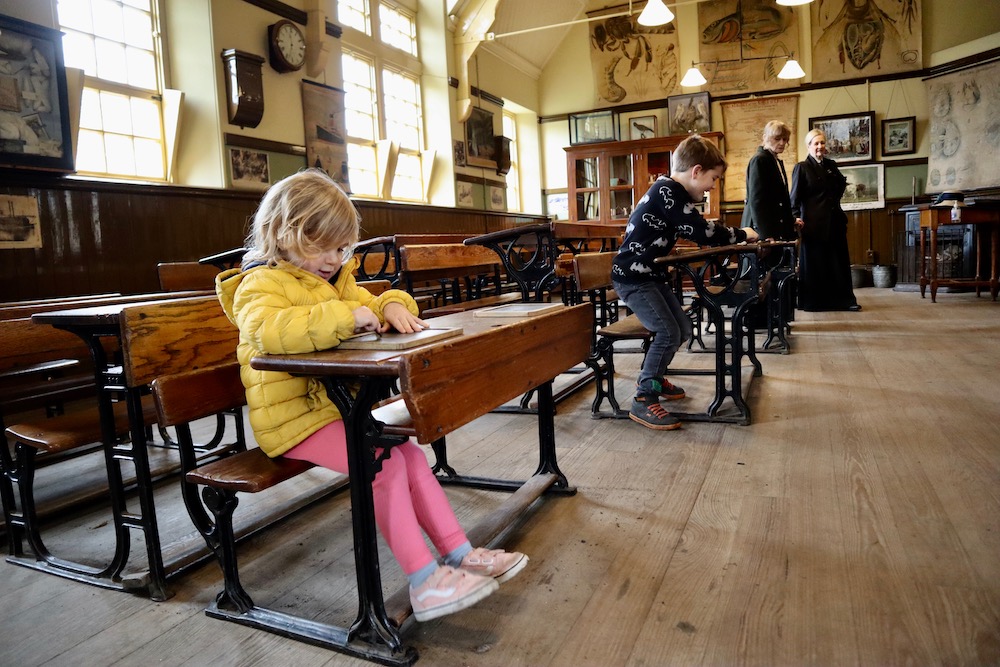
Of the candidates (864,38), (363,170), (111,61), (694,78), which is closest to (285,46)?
(111,61)

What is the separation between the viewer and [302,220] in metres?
1.51

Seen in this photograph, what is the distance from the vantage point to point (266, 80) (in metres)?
6.11

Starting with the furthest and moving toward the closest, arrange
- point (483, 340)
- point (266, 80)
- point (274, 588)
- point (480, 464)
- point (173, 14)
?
point (266, 80)
point (173, 14)
point (480, 464)
point (274, 588)
point (483, 340)

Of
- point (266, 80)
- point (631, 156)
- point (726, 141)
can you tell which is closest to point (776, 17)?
point (726, 141)

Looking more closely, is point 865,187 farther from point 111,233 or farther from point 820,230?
point 111,233

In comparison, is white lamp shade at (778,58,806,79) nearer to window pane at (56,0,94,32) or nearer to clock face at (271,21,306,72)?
clock face at (271,21,306,72)

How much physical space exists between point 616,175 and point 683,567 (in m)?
10.1

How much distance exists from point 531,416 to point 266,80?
4.38m

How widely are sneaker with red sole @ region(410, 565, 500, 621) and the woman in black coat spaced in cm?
518

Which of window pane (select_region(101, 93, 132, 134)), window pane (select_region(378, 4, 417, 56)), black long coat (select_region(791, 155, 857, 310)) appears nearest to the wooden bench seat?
window pane (select_region(101, 93, 132, 134))

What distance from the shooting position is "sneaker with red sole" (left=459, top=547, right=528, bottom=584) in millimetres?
1523

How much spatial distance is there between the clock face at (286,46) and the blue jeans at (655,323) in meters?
4.46

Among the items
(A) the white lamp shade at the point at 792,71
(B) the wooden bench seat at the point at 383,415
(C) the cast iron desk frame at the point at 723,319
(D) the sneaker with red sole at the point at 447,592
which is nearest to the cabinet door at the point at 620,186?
(A) the white lamp shade at the point at 792,71

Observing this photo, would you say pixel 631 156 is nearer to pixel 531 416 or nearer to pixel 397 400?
pixel 531 416
